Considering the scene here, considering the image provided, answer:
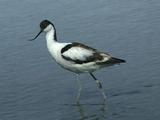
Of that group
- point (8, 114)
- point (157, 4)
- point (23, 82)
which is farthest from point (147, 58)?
point (157, 4)

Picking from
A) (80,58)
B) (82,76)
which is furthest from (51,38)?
(82,76)

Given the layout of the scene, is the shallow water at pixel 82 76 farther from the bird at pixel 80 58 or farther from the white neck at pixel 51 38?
the white neck at pixel 51 38

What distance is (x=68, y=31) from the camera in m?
16.5

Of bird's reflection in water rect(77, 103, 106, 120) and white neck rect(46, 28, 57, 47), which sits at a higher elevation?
white neck rect(46, 28, 57, 47)

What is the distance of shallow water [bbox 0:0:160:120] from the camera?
11.1 m

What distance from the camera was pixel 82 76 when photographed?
13.1 m

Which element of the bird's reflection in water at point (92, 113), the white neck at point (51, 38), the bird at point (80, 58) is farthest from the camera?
the white neck at point (51, 38)

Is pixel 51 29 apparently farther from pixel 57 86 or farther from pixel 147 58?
pixel 147 58

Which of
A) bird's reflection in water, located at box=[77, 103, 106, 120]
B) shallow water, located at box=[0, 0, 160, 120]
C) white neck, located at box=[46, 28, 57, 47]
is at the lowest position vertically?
bird's reflection in water, located at box=[77, 103, 106, 120]

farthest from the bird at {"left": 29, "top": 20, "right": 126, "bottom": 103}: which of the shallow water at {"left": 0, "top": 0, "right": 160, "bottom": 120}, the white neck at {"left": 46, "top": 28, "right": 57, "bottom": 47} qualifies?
the shallow water at {"left": 0, "top": 0, "right": 160, "bottom": 120}

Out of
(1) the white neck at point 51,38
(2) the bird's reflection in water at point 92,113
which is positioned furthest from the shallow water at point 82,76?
(1) the white neck at point 51,38

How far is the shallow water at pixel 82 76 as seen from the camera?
36.3 feet

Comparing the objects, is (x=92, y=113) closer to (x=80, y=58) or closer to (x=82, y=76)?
(x=80, y=58)

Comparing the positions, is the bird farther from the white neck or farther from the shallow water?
the shallow water
